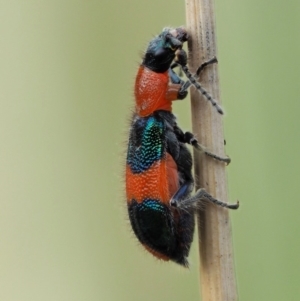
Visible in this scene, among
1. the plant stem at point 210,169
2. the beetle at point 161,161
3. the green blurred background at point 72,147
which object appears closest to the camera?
the plant stem at point 210,169

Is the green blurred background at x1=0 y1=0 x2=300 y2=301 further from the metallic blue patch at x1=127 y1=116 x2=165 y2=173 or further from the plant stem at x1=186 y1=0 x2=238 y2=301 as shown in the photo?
the plant stem at x1=186 y1=0 x2=238 y2=301

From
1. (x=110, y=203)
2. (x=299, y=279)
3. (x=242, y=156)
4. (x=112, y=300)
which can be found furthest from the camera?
(x=110, y=203)

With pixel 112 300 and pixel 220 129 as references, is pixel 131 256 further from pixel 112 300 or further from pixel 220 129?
pixel 220 129

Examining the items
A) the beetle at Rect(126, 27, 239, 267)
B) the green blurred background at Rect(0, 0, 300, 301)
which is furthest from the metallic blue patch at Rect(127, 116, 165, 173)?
the green blurred background at Rect(0, 0, 300, 301)

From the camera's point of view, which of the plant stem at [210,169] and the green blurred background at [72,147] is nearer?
the plant stem at [210,169]

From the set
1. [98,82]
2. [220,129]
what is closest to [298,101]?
[220,129]

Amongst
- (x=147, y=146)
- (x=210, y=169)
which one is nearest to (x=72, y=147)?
(x=147, y=146)

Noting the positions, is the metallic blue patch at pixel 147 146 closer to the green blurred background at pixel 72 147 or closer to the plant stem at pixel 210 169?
the plant stem at pixel 210 169

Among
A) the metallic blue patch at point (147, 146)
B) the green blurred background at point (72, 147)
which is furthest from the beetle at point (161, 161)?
the green blurred background at point (72, 147)
